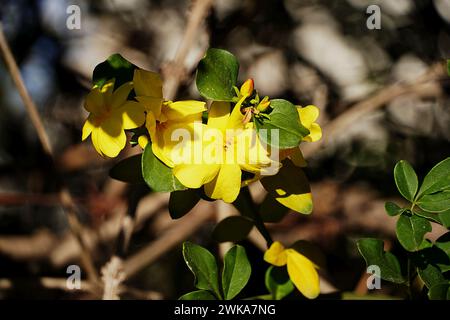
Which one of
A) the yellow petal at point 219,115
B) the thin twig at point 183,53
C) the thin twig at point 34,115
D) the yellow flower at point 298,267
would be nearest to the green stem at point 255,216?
the yellow flower at point 298,267

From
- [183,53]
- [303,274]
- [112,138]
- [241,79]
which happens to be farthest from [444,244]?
[241,79]

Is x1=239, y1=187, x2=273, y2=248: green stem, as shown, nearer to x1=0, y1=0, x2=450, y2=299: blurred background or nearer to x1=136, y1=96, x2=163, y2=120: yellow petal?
x1=136, y1=96, x2=163, y2=120: yellow petal

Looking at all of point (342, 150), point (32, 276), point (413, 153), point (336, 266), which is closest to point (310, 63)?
point (342, 150)

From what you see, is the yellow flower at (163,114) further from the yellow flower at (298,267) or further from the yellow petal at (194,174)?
the yellow flower at (298,267)

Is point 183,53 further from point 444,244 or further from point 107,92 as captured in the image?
point 444,244

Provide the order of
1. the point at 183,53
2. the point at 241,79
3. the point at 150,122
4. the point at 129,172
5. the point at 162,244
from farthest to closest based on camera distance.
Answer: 1. the point at 241,79
2. the point at 162,244
3. the point at 183,53
4. the point at 129,172
5. the point at 150,122

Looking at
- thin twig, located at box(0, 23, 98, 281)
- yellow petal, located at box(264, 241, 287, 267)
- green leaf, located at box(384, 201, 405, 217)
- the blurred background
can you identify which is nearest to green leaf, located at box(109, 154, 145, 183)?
yellow petal, located at box(264, 241, 287, 267)
